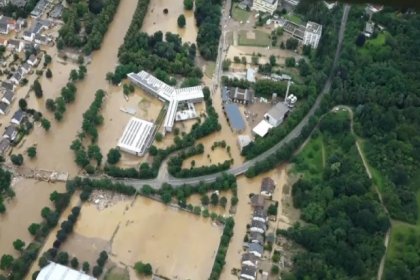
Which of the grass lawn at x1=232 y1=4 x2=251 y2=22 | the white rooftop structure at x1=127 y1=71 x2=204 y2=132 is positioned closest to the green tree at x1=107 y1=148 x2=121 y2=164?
the white rooftop structure at x1=127 y1=71 x2=204 y2=132

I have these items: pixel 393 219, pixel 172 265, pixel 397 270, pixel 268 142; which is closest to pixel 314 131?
pixel 268 142

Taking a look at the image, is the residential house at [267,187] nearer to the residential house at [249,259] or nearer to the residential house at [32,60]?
the residential house at [249,259]

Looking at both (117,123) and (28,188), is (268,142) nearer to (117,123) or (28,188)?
(117,123)

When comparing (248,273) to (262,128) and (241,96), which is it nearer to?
(262,128)

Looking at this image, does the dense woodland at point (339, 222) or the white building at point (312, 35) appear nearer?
the dense woodland at point (339, 222)

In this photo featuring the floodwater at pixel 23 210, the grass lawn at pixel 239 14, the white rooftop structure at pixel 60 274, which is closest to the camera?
the white rooftop structure at pixel 60 274

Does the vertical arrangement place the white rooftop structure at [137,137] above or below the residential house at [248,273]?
above

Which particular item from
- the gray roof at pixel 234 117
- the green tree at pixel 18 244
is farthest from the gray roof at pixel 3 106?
the gray roof at pixel 234 117
